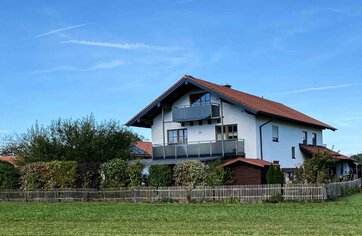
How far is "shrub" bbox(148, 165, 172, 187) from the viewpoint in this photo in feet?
104

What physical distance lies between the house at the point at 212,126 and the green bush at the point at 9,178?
9908 mm

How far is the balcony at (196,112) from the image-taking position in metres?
38.8

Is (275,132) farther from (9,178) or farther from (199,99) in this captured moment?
(9,178)

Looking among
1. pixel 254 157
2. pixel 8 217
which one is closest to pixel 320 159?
pixel 254 157

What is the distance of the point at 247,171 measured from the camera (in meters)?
32.4

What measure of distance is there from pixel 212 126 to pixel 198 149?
7.04ft

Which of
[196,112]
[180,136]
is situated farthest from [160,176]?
[180,136]

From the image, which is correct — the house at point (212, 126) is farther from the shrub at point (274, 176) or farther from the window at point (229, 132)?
the shrub at point (274, 176)

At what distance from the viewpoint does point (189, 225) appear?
1673 cm

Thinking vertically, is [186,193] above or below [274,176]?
below

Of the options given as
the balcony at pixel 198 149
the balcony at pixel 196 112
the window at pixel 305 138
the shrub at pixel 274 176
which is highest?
the balcony at pixel 196 112

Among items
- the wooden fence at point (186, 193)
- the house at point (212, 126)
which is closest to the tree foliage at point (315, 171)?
the wooden fence at point (186, 193)

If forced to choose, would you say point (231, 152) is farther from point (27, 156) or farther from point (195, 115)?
point (27, 156)

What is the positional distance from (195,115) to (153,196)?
10.1 m
